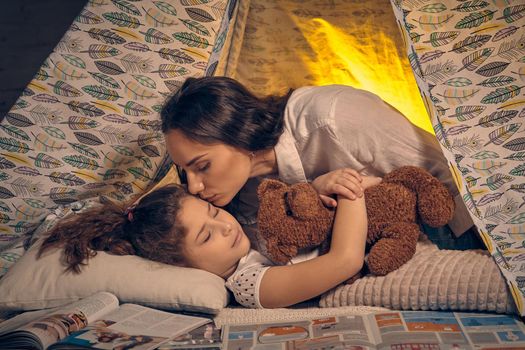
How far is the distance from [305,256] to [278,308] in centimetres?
15

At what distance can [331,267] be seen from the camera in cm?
148

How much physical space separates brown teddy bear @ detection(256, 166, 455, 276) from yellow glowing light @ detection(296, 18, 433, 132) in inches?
28.6

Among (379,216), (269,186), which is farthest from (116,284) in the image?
(379,216)

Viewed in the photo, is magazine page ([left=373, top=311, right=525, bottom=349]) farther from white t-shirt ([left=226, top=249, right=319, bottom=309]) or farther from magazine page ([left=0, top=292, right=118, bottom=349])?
magazine page ([left=0, top=292, right=118, bottom=349])

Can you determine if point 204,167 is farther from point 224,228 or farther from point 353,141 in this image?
point 353,141

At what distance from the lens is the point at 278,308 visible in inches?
61.4

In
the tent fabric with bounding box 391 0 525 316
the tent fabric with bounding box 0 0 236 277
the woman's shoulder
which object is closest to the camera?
the tent fabric with bounding box 391 0 525 316

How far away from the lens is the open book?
1.31 metres

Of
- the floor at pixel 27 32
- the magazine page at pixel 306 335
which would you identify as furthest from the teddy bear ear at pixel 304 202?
the floor at pixel 27 32

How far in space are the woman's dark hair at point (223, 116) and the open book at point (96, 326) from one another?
0.49 meters

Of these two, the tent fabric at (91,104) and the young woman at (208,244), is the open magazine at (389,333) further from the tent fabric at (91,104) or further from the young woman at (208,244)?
Answer: the tent fabric at (91,104)

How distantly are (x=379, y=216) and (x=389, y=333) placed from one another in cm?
32

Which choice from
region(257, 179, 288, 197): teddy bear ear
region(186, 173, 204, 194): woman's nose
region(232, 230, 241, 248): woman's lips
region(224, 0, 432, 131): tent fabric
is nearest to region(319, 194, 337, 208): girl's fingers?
region(257, 179, 288, 197): teddy bear ear

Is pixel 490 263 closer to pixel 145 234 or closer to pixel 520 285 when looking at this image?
pixel 520 285
